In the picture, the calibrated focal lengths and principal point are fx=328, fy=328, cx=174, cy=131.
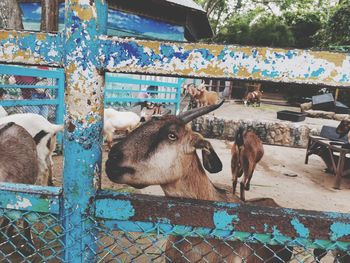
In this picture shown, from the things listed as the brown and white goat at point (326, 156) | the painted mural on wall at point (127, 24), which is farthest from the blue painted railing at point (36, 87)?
the brown and white goat at point (326, 156)

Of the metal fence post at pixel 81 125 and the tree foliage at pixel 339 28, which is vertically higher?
the tree foliage at pixel 339 28

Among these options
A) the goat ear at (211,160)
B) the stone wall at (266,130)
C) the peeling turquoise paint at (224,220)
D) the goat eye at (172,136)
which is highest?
the goat eye at (172,136)

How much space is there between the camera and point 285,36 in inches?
735

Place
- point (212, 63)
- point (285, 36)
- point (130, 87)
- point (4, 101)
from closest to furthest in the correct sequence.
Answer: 1. point (212, 63)
2. point (4, 101)
3. point (130, 87)
4. point (285, 36)

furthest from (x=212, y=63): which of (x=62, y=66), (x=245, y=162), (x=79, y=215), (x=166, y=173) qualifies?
(x=245, y=162)

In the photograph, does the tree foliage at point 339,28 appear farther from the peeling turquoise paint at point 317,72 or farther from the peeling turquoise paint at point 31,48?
the peeling turquoise paint at point 31,48

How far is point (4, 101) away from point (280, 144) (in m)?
7.44

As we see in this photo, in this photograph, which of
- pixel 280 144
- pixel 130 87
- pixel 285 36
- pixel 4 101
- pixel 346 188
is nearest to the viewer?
pixel 4 101

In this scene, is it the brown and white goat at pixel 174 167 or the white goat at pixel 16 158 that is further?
the white goat at pixel 16 158

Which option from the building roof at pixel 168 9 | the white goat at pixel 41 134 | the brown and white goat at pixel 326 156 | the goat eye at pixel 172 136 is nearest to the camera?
the goat eye at pixel 172 136

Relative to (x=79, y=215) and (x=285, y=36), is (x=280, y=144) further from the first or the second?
(x=285, y=36)

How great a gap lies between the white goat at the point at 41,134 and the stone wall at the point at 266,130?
604cm

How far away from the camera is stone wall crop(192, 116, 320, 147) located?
375 inches

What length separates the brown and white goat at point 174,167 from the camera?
6.18 feet
